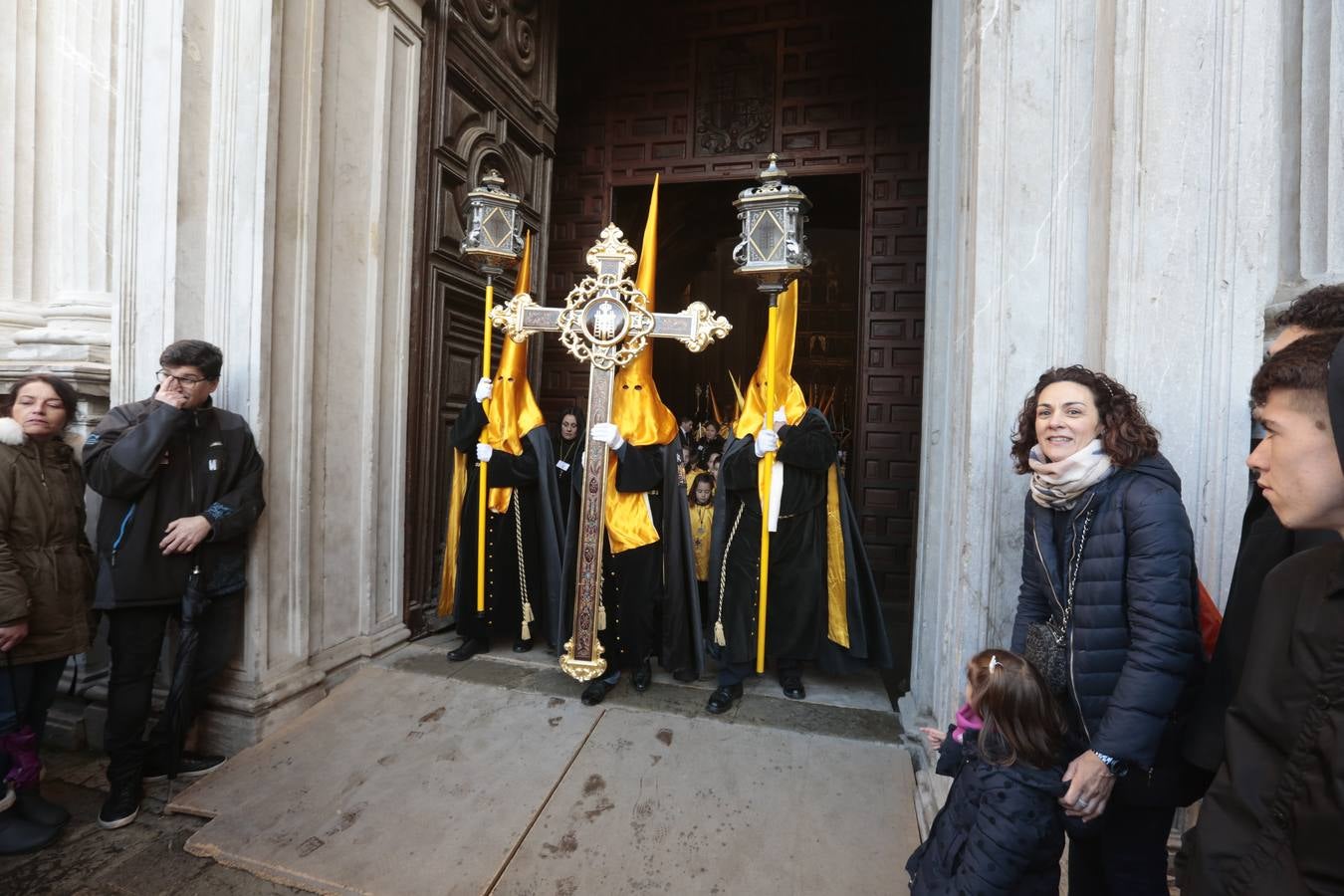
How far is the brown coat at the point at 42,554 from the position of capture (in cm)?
230

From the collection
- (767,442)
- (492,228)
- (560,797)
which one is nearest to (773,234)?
(767,442)

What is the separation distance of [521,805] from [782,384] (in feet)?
7.92

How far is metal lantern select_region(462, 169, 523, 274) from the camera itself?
3.29 meters

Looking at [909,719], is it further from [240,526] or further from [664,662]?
[240,526]

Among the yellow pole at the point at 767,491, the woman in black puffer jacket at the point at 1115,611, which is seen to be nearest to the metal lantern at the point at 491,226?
the yellow pole at the point at 767,491

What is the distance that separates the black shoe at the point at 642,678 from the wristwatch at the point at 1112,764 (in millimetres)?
2398

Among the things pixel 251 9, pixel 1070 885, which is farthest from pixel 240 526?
pixel 1070 885

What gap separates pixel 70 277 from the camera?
330 centimetres

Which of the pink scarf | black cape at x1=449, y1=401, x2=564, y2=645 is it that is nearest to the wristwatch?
the pink scarf

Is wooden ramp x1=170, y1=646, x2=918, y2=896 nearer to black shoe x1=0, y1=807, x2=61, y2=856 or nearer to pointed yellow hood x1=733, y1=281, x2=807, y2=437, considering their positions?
black shoe x1=0, y1=807, x2=61, y2=856

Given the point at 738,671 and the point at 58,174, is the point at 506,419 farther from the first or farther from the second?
the point at 58,174

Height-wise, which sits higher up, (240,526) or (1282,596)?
(1282,596)

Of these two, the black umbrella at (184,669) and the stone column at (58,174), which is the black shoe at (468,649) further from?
the stone column at (58,174)

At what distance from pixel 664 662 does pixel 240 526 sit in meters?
2.28
